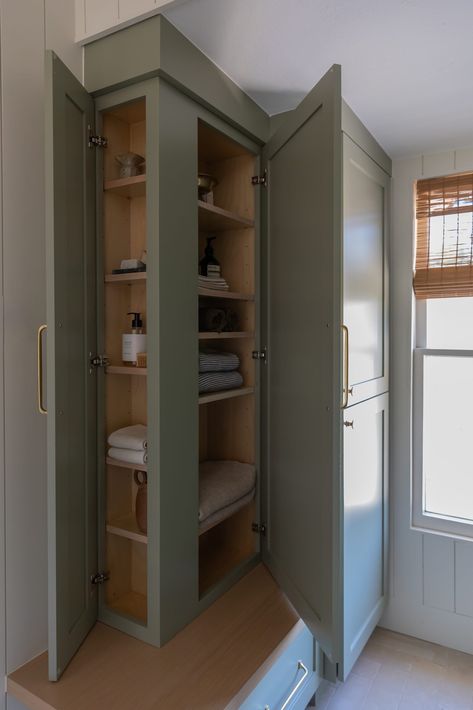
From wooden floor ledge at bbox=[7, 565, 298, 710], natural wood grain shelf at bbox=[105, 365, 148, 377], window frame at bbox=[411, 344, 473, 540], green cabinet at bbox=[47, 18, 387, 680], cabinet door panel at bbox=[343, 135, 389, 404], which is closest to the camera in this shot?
wooden floor ledge at bbox=[7, 565, 298, 710]

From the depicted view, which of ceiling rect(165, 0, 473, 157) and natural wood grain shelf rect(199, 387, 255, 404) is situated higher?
ceiling rect(165, 0, 473, 157)

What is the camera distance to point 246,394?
6.15ft

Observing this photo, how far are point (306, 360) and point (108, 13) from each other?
1.18 meters

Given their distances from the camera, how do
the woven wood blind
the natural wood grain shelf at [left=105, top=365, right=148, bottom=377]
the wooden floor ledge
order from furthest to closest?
the woven wood blind, the natural wood grain shelf at [left=105, top=365, right=148, bottom=377], the wooden floor ledge

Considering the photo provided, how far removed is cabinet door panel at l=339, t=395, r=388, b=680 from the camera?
6.31 feet

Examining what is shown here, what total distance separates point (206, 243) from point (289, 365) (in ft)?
2.12

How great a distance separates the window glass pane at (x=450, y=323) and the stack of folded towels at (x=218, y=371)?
3.66 feet

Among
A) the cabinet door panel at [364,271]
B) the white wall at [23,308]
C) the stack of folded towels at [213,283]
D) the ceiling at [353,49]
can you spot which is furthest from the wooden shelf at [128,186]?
the cabinet door panel at [364,271]

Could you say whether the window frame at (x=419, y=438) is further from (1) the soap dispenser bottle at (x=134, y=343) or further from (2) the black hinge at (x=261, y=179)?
(1) the soap dispenser bottle at (x=134, y=343)

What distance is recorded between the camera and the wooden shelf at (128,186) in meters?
1.39

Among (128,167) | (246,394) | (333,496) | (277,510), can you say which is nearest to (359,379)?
(246,394)

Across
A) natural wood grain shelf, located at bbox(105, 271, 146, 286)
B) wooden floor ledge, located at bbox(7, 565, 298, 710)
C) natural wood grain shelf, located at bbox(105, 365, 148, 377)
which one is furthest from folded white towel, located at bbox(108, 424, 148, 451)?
wooden floor ledge, located at bbox(7, 565, 298, 710)

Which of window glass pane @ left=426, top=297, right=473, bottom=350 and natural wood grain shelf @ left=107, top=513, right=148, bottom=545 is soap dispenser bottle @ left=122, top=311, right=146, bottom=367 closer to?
natural wood grain shelf @ left=107, top=513, right=148, bottom=545

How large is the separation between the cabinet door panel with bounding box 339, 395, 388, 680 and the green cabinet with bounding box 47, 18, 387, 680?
0.37 metres
